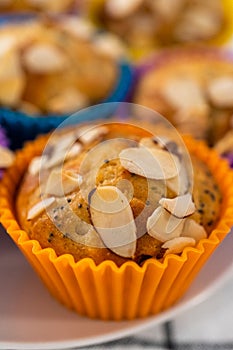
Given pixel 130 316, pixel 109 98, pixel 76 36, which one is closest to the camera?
pixel 130 316

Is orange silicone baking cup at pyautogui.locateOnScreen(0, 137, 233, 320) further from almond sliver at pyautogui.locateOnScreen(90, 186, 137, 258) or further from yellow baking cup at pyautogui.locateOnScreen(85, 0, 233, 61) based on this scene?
yellow baking cup at pyautogui.locateOnScreen(85, 0, 233, 61)

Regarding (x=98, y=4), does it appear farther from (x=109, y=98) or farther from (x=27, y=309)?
(x=27, y=309)

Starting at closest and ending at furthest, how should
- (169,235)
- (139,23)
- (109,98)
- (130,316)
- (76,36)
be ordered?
(169,235)
(130,316)
(109,98)
(76,36)
(139,23)

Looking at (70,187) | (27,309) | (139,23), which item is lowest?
(27,309)

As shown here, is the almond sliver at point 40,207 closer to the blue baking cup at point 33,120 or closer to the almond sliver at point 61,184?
the almond sliver at point 61,184

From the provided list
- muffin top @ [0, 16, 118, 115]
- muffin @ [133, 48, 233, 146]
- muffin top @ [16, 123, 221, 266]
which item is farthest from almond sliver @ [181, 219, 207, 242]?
muffin top @ [0, 16, 118, 115]

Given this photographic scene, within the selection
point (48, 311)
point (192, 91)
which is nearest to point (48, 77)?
point (192, 91)

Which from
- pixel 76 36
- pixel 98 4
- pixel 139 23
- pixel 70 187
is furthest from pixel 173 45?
pixel 70 187
